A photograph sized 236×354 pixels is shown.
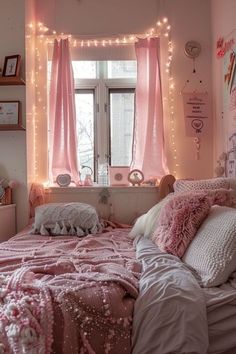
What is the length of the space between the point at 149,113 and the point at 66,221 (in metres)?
1.25

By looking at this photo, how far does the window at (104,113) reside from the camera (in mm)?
3043

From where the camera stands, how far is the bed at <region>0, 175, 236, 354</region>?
96cm

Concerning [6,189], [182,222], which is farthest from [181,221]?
[6,189]

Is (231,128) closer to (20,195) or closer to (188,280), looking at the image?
(188,280)

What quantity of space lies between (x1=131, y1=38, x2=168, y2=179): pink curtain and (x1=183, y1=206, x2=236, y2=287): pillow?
4.60 feet

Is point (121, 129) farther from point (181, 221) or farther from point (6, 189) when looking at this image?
point (181, 221)

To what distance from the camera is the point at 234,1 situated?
2385mm

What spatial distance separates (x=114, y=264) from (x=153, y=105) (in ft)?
6.01

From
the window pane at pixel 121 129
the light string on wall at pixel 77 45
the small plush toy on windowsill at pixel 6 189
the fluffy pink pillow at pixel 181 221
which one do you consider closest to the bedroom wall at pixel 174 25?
the light string on wall at pixel 77 45

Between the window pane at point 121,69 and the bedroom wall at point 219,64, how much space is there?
73 centimetres

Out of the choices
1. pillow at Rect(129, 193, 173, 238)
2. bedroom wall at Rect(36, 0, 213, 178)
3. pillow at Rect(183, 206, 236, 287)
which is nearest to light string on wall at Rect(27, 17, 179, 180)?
bedroom wall at Rect(36, 0, 213, 178)

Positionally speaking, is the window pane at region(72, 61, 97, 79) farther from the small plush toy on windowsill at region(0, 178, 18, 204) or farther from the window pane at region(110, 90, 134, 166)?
the small plush toy on windowsill at region(0, 178, 18, 204)

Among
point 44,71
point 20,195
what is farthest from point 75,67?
point 20,195

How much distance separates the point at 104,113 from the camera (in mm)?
3051
